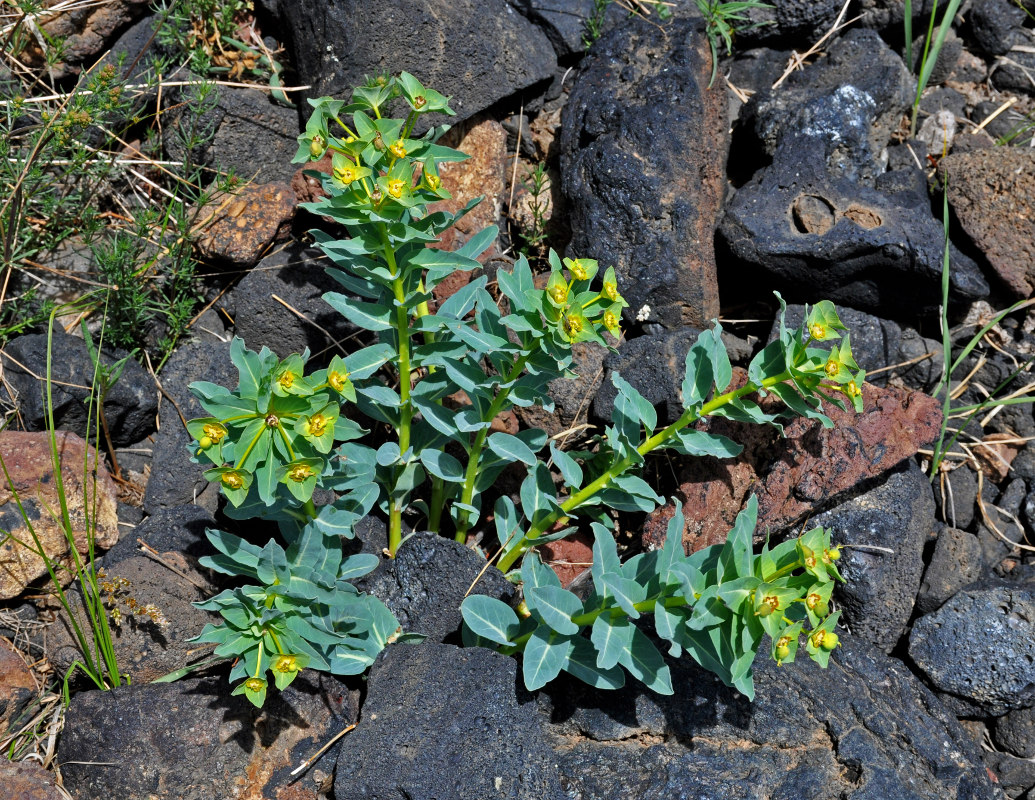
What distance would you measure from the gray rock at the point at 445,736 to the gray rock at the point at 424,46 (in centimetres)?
238

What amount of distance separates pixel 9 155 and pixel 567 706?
322cm

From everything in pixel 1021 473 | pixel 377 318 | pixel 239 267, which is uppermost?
pixel 377 318

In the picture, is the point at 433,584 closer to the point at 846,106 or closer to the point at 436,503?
the point at 436,503

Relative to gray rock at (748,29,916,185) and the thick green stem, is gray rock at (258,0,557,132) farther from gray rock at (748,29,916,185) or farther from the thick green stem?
the thick green stem

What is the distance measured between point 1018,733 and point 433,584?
228cm

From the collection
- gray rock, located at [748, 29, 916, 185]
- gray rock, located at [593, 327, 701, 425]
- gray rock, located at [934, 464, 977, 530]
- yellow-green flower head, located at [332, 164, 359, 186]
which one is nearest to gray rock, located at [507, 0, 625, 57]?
gray rock, located at [748, 29, 916, 185]

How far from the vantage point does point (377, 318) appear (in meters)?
2.91

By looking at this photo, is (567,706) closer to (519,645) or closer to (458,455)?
(519,645)

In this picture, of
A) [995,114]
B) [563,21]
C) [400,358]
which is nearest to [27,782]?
[400,358]

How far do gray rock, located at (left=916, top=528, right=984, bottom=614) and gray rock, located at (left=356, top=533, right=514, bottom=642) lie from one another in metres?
1.68

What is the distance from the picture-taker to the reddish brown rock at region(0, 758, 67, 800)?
2.74 metres

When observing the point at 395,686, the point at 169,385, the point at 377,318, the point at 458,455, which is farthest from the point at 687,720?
the point at 169,385

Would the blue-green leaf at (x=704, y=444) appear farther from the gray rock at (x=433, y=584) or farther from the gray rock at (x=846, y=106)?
the gray rock at (x=846, y=106)

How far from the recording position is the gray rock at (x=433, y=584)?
3.07 meters
